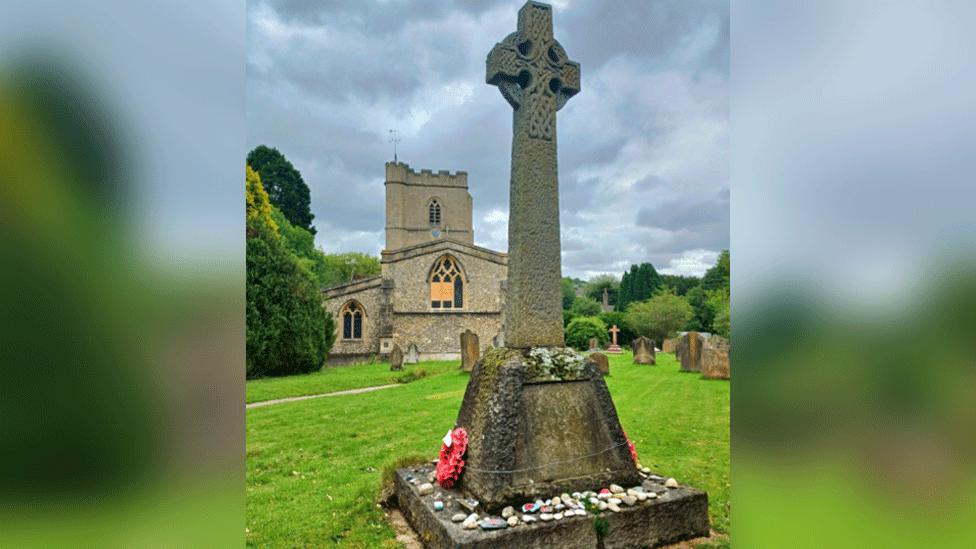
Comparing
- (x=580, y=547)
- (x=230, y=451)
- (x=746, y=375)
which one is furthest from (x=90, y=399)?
(x=580, y=547)

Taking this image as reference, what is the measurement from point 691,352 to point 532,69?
15.2m

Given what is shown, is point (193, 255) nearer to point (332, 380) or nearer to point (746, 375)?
point (746, 375)

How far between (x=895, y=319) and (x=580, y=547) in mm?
4486

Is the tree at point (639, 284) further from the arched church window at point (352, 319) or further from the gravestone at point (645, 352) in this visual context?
the arched church window at point (352, 319)

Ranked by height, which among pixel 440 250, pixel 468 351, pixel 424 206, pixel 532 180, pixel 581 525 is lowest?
pixel 468 351

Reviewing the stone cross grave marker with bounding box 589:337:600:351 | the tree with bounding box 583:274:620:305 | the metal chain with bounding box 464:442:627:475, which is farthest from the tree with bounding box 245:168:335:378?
the tree with bounding box 583:274:620:305

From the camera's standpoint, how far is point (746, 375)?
3.13ft

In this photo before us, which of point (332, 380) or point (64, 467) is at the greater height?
point (64, 467)

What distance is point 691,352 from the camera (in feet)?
60.2

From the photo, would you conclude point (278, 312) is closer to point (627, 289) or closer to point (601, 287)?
point (627, 289)

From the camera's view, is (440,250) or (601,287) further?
(601,287)

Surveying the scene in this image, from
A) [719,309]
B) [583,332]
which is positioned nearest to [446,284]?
[583,332]

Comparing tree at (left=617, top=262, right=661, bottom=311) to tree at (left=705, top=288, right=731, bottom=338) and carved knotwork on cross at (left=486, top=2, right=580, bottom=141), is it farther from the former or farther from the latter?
carved knotwork on cross at (left=486, top=2, right=580, bottom=141)

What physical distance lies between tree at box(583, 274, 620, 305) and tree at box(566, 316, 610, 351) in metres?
34.8
